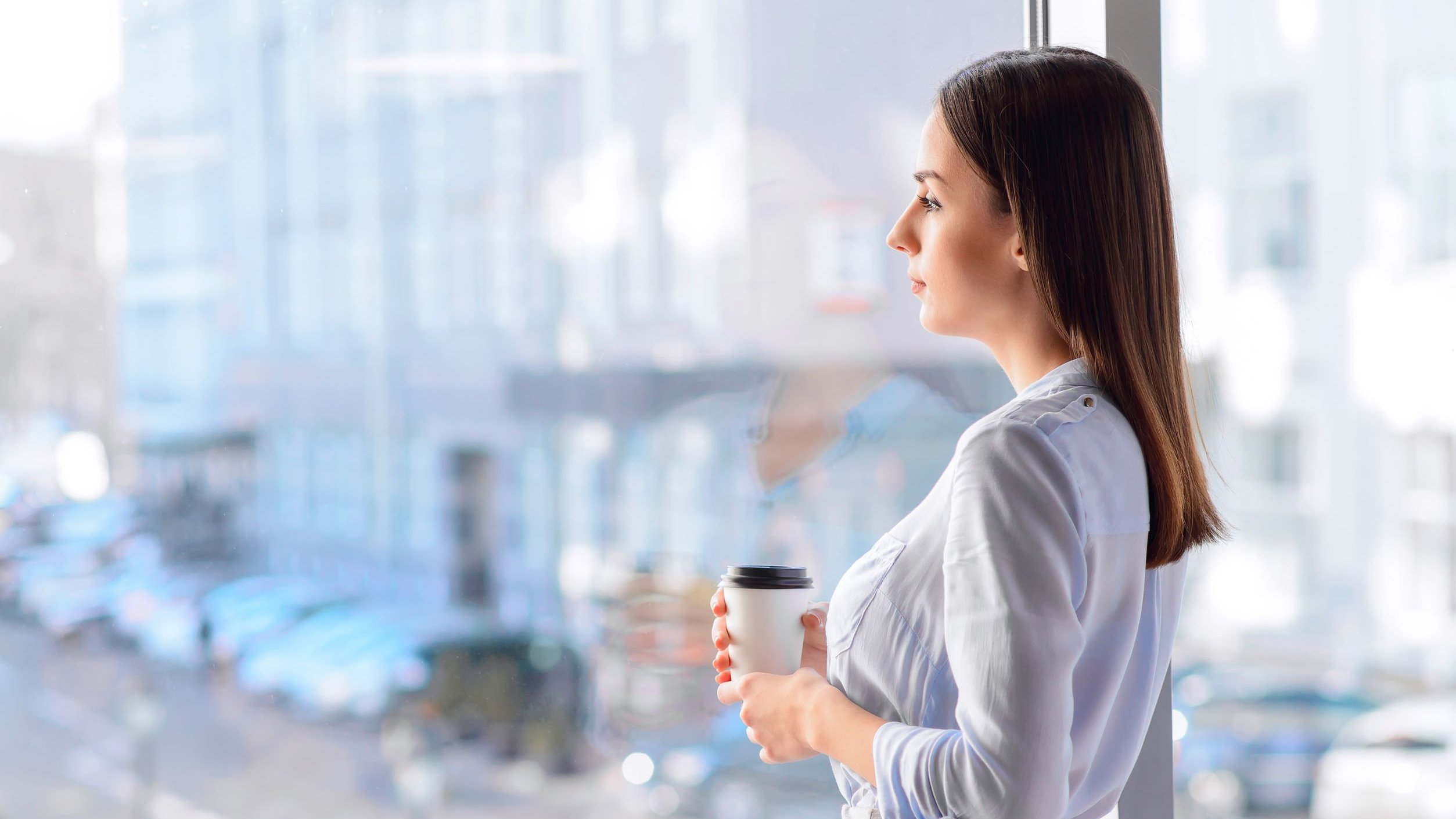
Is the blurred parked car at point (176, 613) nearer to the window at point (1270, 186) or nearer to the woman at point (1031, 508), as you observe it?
the woman at point (1031, 508)

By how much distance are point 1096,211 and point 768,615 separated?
0.33 m

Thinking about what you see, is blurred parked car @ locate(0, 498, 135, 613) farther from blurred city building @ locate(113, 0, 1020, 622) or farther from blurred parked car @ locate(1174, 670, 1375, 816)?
blurred parked car @ locate(1174, 670, 1375, 816)

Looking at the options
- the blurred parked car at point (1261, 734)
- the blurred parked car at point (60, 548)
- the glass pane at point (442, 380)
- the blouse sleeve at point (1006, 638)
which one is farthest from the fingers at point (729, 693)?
the blurred parked car at point (1261, 734)

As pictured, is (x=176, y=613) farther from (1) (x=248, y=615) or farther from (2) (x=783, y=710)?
(2) (x=783, y=710)

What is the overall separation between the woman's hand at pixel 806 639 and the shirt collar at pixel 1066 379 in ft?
0.72

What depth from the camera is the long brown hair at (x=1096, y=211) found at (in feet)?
1.93

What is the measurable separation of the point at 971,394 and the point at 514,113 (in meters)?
1.84

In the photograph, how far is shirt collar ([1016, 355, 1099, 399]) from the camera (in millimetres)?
591

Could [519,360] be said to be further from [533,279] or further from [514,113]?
[514,113]

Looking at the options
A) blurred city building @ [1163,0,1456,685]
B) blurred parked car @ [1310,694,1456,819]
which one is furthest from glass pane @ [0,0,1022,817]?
blurred city building @ [1163,0,1456,685]

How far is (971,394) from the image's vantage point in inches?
56.9

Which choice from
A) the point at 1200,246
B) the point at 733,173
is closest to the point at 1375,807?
the point at 1200,246

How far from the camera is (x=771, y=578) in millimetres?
666

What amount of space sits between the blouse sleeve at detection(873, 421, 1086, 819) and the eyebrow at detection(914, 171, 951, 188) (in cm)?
18
